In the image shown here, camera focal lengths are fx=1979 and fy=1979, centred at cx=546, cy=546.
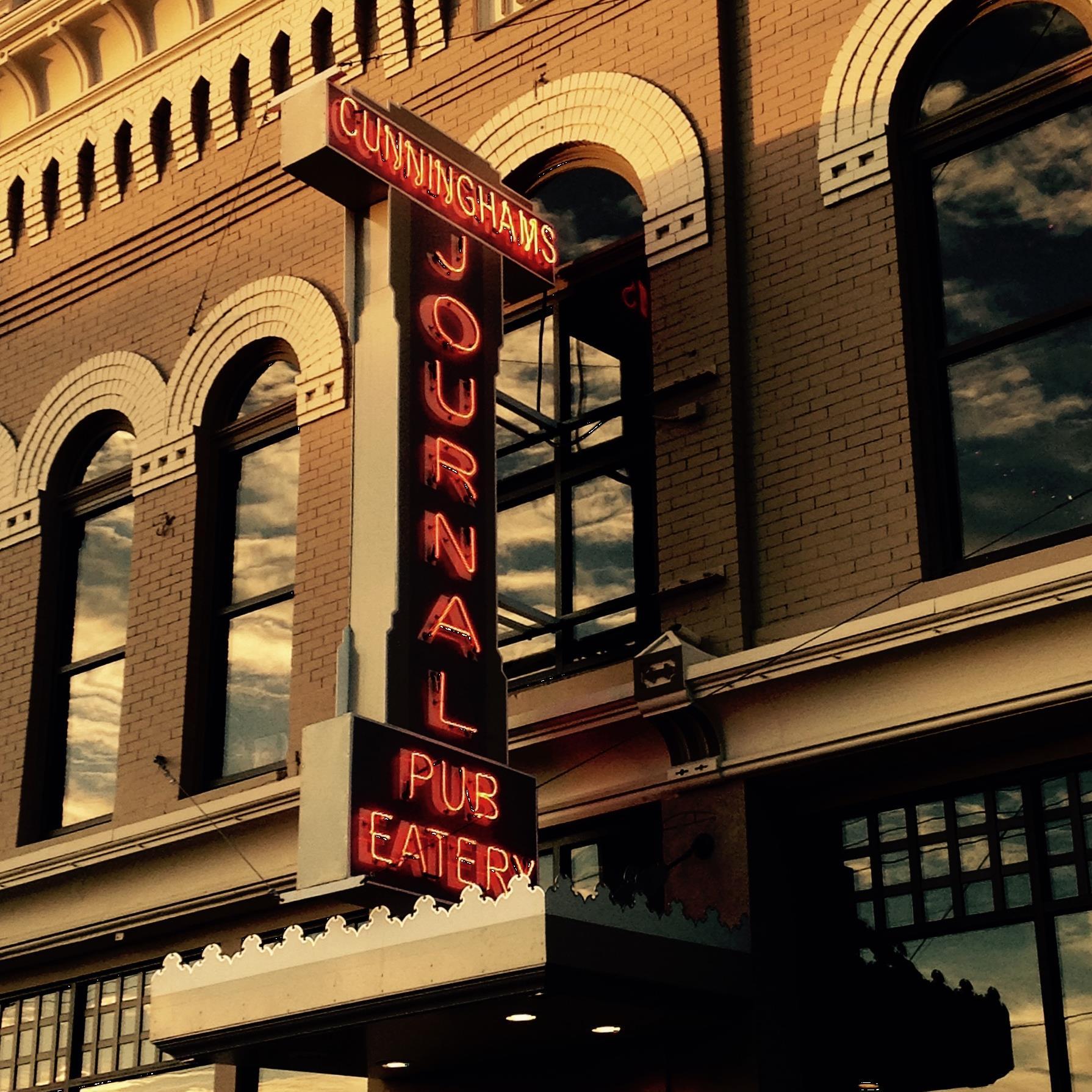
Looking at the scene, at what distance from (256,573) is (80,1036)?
402 centimetres

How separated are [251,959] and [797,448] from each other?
482cm

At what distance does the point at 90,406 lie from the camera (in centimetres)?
1812

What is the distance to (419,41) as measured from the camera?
Answer: 16703 mm

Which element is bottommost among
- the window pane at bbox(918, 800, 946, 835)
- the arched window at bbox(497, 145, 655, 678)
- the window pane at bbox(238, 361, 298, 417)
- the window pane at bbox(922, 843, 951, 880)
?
the window pane at bbox(922, 843, 951, 880)

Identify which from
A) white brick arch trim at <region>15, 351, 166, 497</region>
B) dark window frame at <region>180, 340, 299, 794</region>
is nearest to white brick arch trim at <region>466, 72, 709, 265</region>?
dark window frame at <region>180, 340, 299, 794</region>

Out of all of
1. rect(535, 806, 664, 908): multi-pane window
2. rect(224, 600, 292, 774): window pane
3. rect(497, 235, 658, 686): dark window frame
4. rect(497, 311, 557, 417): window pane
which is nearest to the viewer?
rect(535, 806, 664, 908): multi-pane window

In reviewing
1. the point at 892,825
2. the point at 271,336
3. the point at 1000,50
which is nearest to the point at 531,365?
the point at 271,336

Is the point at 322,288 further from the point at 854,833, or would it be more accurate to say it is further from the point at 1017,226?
the point at 854,833

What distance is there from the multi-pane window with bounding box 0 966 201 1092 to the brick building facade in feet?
0.11

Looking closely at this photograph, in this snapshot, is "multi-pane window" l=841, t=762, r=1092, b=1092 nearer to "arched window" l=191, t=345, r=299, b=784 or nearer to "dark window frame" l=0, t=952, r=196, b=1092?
"arched window" l=191, t=345, r=299, b=784

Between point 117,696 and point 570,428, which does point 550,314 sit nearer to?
point 570,428

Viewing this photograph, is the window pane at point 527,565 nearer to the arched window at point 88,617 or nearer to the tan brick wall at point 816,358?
the tan brick wall at point 816,358

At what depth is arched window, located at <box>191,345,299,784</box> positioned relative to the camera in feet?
52.8

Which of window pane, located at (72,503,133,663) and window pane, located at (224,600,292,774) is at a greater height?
window pane, located at (72,503,133,663)
